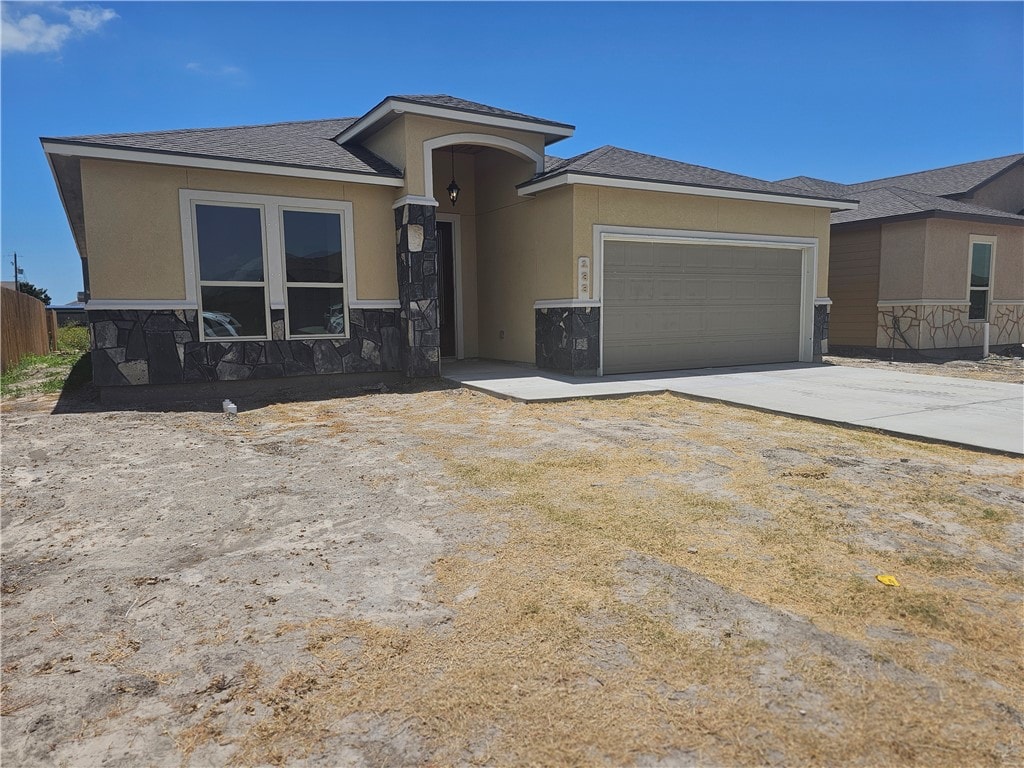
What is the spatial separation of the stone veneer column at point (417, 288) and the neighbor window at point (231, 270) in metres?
2.07

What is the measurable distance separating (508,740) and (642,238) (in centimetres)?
1003

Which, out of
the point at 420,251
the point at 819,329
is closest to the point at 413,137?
the point at 420,251

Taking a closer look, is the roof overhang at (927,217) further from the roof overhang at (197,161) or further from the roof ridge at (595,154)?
the roof overhang at (197,161)

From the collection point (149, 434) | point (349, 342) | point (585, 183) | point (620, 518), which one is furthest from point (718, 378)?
point (149, 434)

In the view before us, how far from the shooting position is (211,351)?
9086 millimetres

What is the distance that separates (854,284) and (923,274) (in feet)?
5.26

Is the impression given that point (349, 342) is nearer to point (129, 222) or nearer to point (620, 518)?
point (129, 222)

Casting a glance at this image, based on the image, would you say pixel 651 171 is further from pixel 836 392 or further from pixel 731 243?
pixel 836 392

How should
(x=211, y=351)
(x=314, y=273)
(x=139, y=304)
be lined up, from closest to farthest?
(x=139, y=304), (x=211, y=351), (x=314, y=273)

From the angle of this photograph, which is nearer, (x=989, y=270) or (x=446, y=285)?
(x=446, y=285)

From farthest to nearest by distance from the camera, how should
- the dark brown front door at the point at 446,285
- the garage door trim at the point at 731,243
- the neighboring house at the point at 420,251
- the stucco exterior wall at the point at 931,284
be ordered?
the stucco exterior wall at the point at 931,284 < the dark brown front door at the point at 446,285 < the garage door trim at the point at 731,243 < the neighboring house at the point at 420,251

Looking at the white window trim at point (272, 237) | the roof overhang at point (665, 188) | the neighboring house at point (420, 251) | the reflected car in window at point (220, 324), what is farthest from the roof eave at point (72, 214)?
the roof overhang at point (665, 188)

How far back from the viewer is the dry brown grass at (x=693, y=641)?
78.0 inches

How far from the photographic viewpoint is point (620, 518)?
3.98 m
